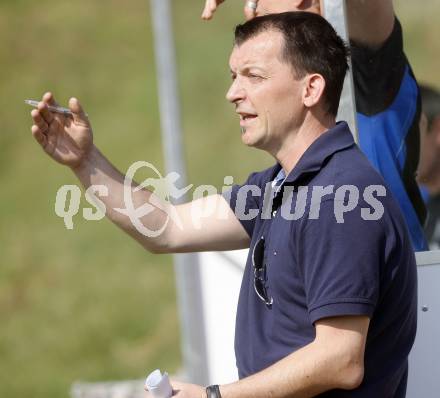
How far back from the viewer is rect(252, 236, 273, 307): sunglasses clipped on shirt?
2.27 metres

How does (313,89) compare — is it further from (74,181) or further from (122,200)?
(74,181)

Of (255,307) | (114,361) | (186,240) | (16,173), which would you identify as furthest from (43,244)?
(255,307)

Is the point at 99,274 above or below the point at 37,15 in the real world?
below

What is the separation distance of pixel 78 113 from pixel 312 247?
2.78ft

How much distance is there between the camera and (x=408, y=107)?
291 cm

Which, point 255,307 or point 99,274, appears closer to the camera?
point 255,307

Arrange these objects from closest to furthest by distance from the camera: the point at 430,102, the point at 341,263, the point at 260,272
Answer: the point at 341,263 < the point at 260,272 < the point at 430,102

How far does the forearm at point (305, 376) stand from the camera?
205 cm

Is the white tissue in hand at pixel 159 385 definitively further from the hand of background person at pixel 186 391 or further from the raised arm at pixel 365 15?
the raised arm at pixel 365 15

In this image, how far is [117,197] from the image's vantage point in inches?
109

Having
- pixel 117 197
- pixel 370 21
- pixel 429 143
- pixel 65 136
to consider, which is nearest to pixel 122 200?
pixel 117 197

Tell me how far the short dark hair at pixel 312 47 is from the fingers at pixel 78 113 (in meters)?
0.50

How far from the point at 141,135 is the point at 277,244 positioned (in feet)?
21.9

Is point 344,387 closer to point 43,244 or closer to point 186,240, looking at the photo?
point 186,240
